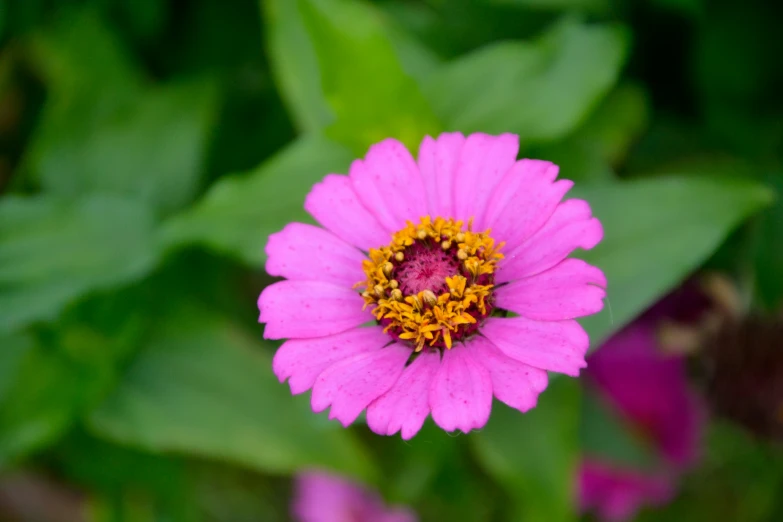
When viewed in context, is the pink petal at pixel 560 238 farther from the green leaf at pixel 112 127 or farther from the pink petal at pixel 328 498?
the pink petal at pixel 328 498

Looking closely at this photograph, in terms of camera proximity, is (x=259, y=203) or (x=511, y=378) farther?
(x=259, y=203)

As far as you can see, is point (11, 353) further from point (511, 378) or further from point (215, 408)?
point (511, 378)

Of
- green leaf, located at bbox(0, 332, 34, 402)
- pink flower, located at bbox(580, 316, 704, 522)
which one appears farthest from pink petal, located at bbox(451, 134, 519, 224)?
green leaf, located at bbox(0, 332, 34, 402)

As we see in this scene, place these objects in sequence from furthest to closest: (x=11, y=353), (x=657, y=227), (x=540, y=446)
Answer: (x=11, y=353) → (x=540, y=446) → (x=657, y=227)

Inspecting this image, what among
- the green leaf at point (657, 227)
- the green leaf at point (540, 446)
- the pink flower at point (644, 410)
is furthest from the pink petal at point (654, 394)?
the green leaf at point (657, 227)

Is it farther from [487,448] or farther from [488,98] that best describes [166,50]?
[487,448]

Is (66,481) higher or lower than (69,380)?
lower

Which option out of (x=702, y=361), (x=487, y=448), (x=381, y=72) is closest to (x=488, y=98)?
(x=381, y=72)

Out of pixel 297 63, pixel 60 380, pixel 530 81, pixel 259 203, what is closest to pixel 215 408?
pixel 60 380
